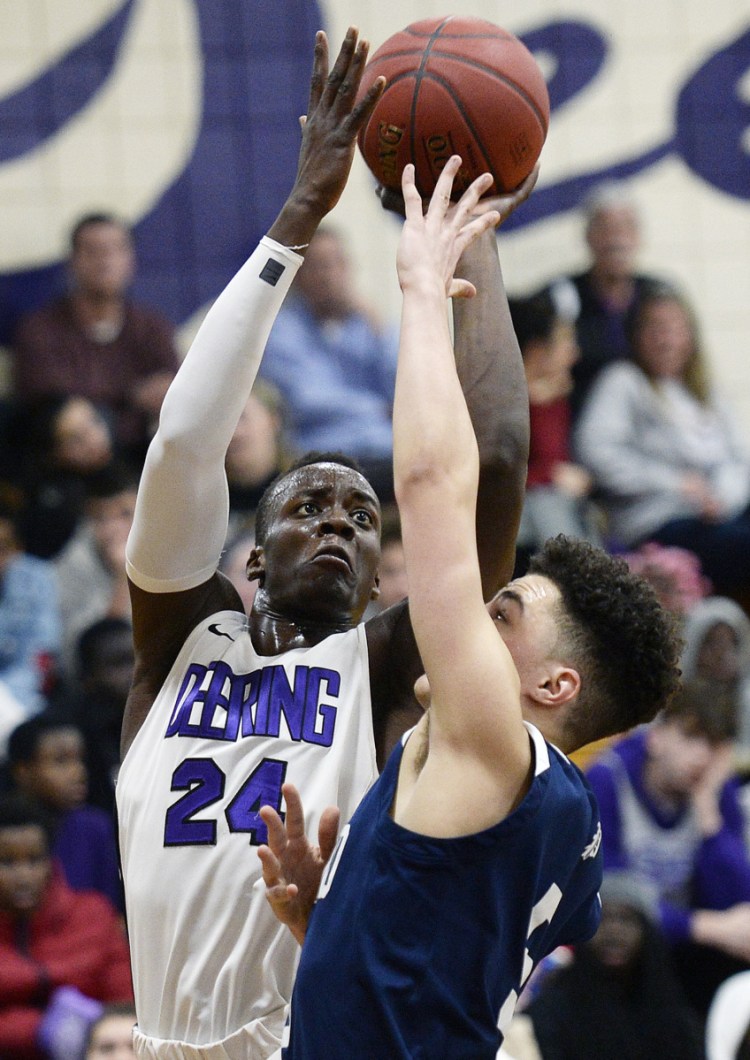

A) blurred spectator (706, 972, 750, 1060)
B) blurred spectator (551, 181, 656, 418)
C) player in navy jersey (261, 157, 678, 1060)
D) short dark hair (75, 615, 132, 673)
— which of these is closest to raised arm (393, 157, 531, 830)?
player in navy jersey (261, 157, 678, 1060)

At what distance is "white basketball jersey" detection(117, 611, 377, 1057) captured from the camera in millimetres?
3223

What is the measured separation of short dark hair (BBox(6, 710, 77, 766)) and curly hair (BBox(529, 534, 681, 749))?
4.16 metres

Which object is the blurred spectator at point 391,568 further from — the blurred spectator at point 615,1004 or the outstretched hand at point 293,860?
the outstretched hand at point 293,860

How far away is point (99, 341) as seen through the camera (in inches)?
356

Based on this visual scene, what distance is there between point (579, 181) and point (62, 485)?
403cm

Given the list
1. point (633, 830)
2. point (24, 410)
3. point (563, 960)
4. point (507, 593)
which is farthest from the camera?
point (24, 410)

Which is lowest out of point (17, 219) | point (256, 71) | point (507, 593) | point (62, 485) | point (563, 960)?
point (563, 960)

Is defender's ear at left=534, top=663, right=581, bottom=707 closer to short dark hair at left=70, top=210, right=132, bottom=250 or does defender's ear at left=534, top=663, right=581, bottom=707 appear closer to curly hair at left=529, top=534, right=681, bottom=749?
curly hair at left=529, top=534, right=681, bottom=749

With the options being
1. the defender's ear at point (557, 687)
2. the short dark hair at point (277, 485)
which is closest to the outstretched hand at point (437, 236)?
the defender's ear at point (557, 687)

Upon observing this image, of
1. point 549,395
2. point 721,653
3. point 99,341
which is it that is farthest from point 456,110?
point 99,341

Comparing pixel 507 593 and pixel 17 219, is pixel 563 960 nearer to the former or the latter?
pixel 507 593

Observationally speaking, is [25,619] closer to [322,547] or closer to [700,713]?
[700,713]

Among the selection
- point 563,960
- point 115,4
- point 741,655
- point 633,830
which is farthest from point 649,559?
point 115,4

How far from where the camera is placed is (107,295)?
9.13 meters
